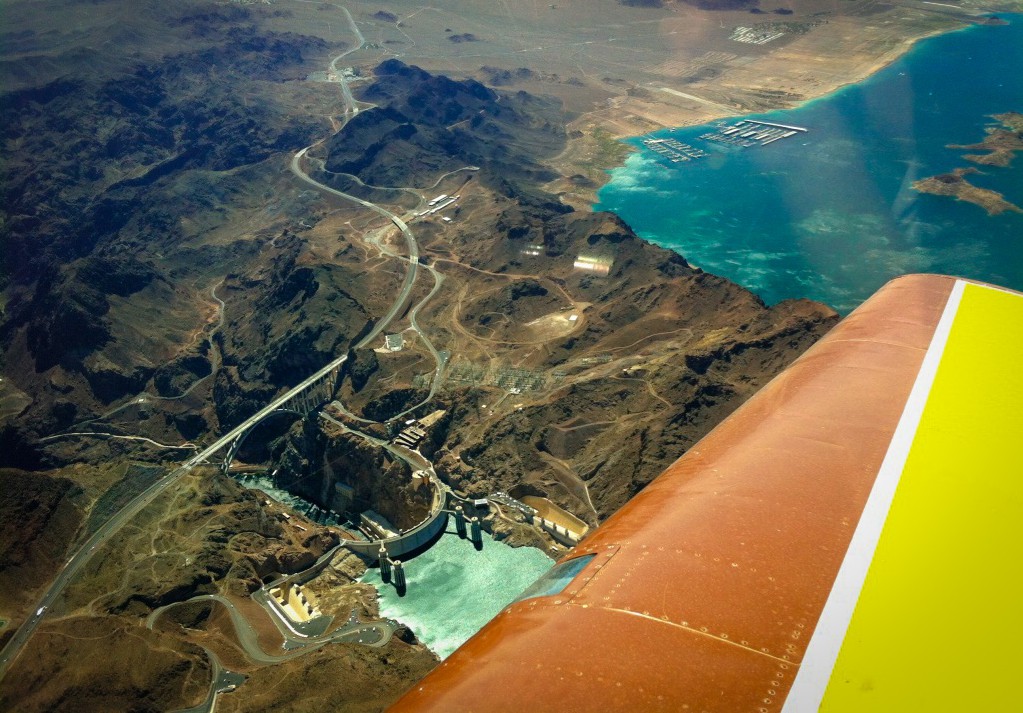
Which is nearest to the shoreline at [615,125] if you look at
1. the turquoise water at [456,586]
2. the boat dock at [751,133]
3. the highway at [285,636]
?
the boat dock at [751,133]

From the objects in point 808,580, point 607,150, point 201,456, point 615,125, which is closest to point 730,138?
point 607,150

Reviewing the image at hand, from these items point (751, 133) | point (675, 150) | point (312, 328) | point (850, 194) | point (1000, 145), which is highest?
point (1000, 145)

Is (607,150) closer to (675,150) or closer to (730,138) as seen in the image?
(675,150)

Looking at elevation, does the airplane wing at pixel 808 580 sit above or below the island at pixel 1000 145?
above

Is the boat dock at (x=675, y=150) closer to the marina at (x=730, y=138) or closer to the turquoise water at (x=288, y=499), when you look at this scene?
the marina at (x=730, y=138)

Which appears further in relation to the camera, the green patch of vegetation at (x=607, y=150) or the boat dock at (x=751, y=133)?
the boat dock at (x=751, y=133)

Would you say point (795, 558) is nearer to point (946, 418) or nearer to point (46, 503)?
point (946, 418)

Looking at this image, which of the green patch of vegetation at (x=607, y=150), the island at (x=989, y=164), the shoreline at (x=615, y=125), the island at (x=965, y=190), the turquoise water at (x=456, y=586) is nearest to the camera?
the turquoise water at (x=456, y=586)

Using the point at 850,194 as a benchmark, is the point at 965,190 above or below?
above
